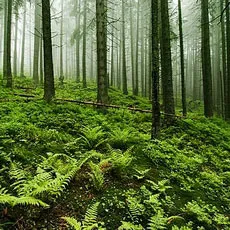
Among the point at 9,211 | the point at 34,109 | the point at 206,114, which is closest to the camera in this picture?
the point at 9,211

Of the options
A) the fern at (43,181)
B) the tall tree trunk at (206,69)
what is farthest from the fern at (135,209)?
the tall tree trunk at (206,69)

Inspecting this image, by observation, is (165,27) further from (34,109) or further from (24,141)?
(24,141)

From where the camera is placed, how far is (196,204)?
474 centimetres

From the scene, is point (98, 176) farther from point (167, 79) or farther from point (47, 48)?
point (167, 79)

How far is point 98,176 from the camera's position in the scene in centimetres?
451

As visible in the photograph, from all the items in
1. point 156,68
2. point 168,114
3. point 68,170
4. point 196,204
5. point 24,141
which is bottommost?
point 196,204

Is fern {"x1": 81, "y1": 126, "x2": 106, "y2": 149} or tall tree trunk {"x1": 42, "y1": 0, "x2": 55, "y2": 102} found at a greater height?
tall tree trunk {"x1": 42, "y1": 0, "x2": 55, "y2": 102}

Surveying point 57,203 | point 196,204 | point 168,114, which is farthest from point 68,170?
point 168,114

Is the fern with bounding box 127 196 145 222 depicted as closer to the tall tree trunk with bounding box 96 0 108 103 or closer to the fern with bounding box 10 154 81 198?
the fern with bounding box 10 154 81 198

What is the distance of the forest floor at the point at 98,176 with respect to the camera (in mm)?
3676

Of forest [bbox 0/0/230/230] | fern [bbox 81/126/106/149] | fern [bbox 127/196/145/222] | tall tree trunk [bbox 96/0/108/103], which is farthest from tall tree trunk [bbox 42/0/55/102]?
fern [bbox 127/196/145/222]

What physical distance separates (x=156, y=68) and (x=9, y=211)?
5.17 metres

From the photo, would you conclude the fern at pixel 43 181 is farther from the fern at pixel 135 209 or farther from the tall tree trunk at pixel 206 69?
the tall tree trunk at pixel 206 69

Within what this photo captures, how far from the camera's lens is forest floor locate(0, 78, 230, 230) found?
3676 mm
